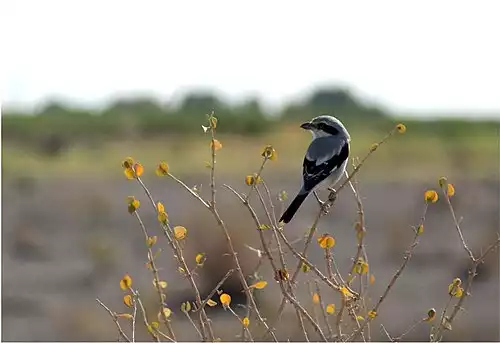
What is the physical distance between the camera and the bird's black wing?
4.95 metres

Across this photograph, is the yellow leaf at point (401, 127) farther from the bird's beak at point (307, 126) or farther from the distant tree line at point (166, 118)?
the distant tree line at point (166, 118)

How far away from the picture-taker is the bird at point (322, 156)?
490cm

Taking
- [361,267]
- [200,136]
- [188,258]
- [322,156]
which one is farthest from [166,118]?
[361,267]

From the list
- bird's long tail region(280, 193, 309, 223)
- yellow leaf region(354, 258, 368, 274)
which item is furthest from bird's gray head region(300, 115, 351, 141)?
yellow leaf region(354, 258, 368, 274)

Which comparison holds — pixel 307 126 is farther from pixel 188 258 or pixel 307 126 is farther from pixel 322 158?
pixel 188 258

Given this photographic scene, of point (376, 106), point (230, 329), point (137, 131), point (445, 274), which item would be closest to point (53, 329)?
point (230, 329)

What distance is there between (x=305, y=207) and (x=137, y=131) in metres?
31.8

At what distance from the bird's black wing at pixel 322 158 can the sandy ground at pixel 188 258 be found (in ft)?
5.91

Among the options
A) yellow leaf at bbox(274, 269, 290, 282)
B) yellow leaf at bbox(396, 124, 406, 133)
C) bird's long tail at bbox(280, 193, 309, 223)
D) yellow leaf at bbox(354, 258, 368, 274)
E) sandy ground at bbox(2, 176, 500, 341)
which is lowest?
sandy ground at bbox(2, 176, 500, 341)

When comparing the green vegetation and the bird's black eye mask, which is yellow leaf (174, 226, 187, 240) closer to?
the bird's black eye mask

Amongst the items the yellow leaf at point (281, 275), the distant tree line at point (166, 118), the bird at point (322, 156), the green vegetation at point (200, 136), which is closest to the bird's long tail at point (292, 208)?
the bird at point (322, 156)

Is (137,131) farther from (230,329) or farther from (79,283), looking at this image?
(230,329)

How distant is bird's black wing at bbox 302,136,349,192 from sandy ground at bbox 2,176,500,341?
1800 mm

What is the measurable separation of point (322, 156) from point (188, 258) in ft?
31.2
